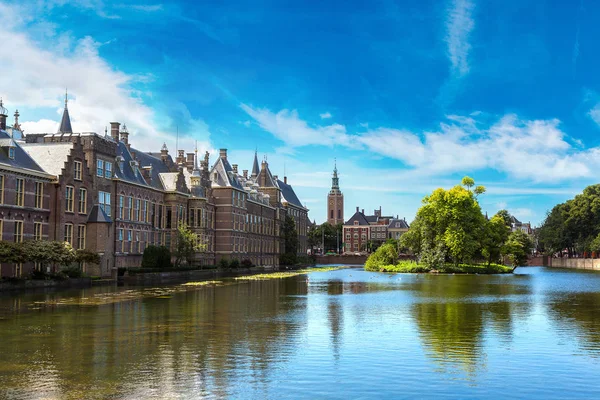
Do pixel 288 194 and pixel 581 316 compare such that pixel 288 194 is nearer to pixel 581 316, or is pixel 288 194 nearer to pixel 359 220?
pixel 359 220

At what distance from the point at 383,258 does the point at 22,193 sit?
58.6 meters

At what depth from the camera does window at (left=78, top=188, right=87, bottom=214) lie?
5529 centimetres

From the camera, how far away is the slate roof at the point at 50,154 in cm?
5275

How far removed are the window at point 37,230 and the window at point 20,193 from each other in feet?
7.58

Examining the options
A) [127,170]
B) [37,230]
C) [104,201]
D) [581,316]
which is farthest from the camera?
[127,170]

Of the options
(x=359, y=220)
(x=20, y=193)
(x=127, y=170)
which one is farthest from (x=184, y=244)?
(x=359, y=220)

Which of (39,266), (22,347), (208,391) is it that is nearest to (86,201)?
(39,266)

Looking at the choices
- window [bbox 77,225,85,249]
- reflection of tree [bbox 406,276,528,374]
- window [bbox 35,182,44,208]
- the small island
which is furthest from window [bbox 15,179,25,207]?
the small island

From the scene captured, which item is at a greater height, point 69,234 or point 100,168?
point 100,168

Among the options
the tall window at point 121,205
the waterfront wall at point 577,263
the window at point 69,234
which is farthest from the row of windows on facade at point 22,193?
the waterfront wall at point 577,263

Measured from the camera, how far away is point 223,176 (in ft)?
290

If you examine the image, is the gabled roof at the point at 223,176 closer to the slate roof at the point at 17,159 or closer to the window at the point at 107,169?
the window at the point at 107,169

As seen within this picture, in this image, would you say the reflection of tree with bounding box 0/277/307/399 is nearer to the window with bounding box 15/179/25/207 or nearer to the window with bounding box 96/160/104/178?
the window with bounding box 15/179/25/207

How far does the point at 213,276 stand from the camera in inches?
2778
